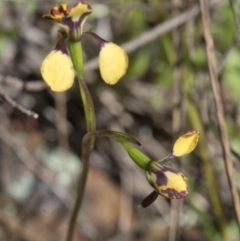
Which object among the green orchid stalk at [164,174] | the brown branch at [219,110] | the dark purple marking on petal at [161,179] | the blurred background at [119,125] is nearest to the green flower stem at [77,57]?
the green orchid stalk at [164,174]

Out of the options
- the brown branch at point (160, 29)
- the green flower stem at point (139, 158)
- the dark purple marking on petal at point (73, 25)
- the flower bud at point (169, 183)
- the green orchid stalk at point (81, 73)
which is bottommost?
the flower bud at point (169, 183)

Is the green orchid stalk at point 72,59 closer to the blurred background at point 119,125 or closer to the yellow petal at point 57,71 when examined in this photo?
the yellow petal at point 57,71

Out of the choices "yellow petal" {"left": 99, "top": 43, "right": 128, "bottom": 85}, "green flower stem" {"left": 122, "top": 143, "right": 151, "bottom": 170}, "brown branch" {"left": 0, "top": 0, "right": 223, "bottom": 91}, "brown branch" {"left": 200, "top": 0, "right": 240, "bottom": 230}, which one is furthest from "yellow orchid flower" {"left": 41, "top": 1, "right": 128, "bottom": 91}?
"brown branch" {"left": 0, "top": 0, "right": 223, "bottom": 91}

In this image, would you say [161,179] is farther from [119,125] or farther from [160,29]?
[119,125]

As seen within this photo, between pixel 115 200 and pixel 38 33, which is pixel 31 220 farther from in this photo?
pixel 38 33

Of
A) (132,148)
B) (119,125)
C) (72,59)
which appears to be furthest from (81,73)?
(119,125)

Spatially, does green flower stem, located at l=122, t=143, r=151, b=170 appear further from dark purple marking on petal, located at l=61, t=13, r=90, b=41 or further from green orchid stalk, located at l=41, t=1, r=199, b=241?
dark purple marking on petal, located at l=61, t=13, r=90, b=41

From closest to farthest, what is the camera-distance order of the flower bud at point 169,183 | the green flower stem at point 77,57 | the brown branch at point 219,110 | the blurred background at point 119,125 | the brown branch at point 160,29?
the flower bud at point 169,183 → the green flower stem at point 77,57 → the brown branch at point 219,110 → the brown branch at point 160,29 → the blurred background at point 119,125
